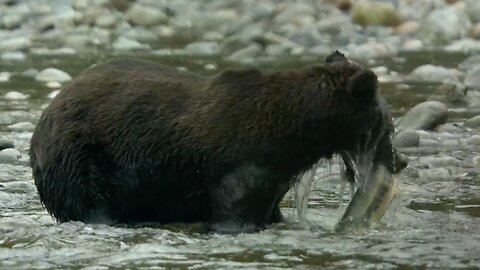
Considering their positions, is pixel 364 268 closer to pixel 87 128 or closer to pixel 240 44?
pixel 87 128

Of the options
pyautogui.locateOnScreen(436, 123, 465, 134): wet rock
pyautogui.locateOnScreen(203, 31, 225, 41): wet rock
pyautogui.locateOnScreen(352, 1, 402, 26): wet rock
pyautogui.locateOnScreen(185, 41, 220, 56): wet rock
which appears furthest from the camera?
pyautogui.locateOnScreen(352, 1, 402, 26): wet rock

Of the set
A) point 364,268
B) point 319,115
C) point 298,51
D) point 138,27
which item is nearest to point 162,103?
point 319,115

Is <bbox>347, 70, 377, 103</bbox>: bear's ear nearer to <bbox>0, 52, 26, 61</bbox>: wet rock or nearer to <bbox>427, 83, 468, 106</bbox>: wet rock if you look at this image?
<bbox>427, 83, 468, 106</bbox>: wet rock

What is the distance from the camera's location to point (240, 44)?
18141 millimetres

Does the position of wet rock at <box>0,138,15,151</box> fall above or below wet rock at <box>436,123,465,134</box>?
below

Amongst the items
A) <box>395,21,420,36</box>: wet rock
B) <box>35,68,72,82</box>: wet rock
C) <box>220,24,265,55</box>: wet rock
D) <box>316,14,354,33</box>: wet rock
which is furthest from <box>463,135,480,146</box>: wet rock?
<box>316,14,354,33</box>: wet rock

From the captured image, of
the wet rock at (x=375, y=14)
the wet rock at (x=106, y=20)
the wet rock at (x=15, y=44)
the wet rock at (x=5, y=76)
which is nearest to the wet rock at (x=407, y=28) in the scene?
the wet rock at (x=375, y=14)

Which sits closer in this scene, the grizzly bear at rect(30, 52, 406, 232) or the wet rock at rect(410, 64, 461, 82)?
the grizzly bear at rect(30, 52, 406, 232)

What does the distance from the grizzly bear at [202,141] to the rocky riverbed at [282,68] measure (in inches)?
6.3

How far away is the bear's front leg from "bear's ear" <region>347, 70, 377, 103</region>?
1.96ft

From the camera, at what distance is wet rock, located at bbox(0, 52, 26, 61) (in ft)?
54.7

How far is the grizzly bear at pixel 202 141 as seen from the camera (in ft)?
21.0

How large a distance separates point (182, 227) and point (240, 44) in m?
11.6

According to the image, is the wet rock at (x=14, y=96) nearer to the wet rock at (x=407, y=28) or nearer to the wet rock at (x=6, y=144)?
the wet rock at (x=6, y=144)
